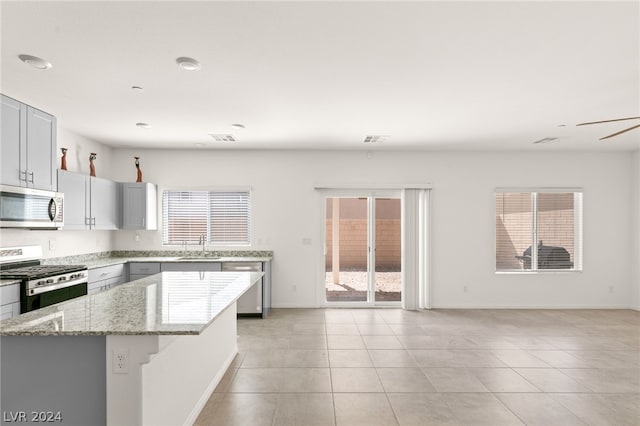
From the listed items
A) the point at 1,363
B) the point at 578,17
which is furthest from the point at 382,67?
the point at 1,363

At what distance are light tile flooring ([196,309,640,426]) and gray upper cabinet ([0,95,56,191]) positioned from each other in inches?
107

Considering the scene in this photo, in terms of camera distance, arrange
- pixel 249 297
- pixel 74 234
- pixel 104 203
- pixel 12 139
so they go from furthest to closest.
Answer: pixel 249 297
pixel 104 203
pixel 74 234
pixel 12 139

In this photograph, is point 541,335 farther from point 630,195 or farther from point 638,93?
point 630,195

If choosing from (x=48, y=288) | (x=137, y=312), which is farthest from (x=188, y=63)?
(x=48, y=288)

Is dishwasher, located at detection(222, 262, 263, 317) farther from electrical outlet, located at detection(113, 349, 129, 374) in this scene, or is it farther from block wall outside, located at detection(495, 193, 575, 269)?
block wall outside, located at detection(495, 193, 575, 269)

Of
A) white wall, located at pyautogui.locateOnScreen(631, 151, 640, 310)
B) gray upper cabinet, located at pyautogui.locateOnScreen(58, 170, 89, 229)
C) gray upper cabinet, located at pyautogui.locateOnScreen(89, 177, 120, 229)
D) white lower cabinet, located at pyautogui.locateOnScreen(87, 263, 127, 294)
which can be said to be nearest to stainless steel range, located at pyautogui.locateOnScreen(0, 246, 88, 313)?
white lower cabinet, located at pyautogui.locateOnScreen(87, 263, 127, 294)

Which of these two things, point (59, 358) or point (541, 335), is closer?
point (59, 358)

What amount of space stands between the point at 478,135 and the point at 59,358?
5.13 meters

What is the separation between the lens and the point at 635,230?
6.05m

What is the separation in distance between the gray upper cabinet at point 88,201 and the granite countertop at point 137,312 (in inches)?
88.3

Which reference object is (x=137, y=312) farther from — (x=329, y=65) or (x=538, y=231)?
(x=538, y=231)

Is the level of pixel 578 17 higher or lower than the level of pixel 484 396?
higher

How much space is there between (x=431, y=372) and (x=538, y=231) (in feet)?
13.5

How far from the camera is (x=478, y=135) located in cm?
499
